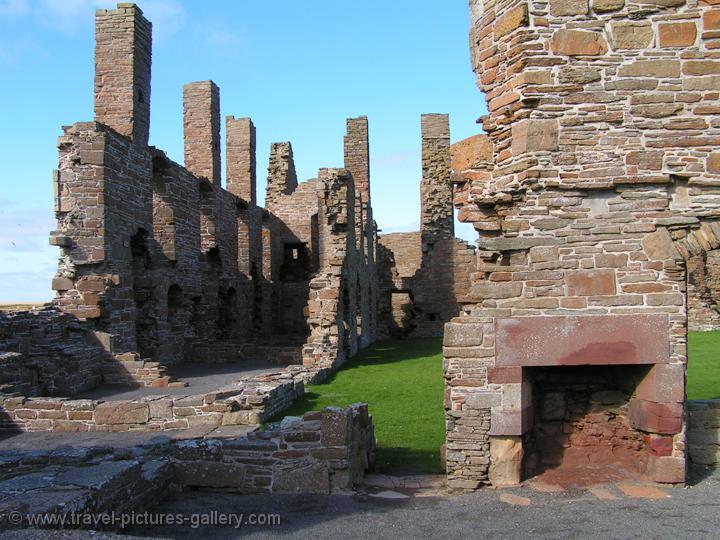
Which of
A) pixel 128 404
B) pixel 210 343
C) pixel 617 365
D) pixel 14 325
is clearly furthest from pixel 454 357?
pixel 210 343

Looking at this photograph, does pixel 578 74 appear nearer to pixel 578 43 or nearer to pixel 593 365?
pixel 578 43

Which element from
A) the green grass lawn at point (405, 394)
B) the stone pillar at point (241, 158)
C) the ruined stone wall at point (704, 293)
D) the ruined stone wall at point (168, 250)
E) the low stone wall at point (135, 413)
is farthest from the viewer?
the stone pillar at point (241, 158)

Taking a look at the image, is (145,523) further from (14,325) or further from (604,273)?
(14,325)

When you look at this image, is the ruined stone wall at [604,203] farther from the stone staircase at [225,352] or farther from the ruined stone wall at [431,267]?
the ruined stone wall at [431,267]

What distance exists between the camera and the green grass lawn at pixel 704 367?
11.2 m

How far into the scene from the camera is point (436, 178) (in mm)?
30000

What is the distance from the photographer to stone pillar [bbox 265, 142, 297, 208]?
30469mm

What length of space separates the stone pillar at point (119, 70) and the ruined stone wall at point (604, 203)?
12.8 m

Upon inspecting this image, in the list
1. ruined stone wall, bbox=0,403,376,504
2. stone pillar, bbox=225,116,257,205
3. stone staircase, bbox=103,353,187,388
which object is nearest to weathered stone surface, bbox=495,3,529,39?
ruined stone wall, bbox=0,403,376,504

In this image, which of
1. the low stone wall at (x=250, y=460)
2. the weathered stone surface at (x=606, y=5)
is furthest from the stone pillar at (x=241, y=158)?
the weathered stone surface at (x=606, y=5)

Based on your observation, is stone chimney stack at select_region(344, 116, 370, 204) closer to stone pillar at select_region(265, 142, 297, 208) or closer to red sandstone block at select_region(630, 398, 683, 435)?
stone pillar at select_region(265, 142, 297, 208)

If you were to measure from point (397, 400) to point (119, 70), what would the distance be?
1171 cm

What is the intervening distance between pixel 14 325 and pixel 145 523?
8385mm

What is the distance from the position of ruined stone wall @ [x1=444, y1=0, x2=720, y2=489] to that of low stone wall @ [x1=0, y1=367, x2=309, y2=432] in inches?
163
